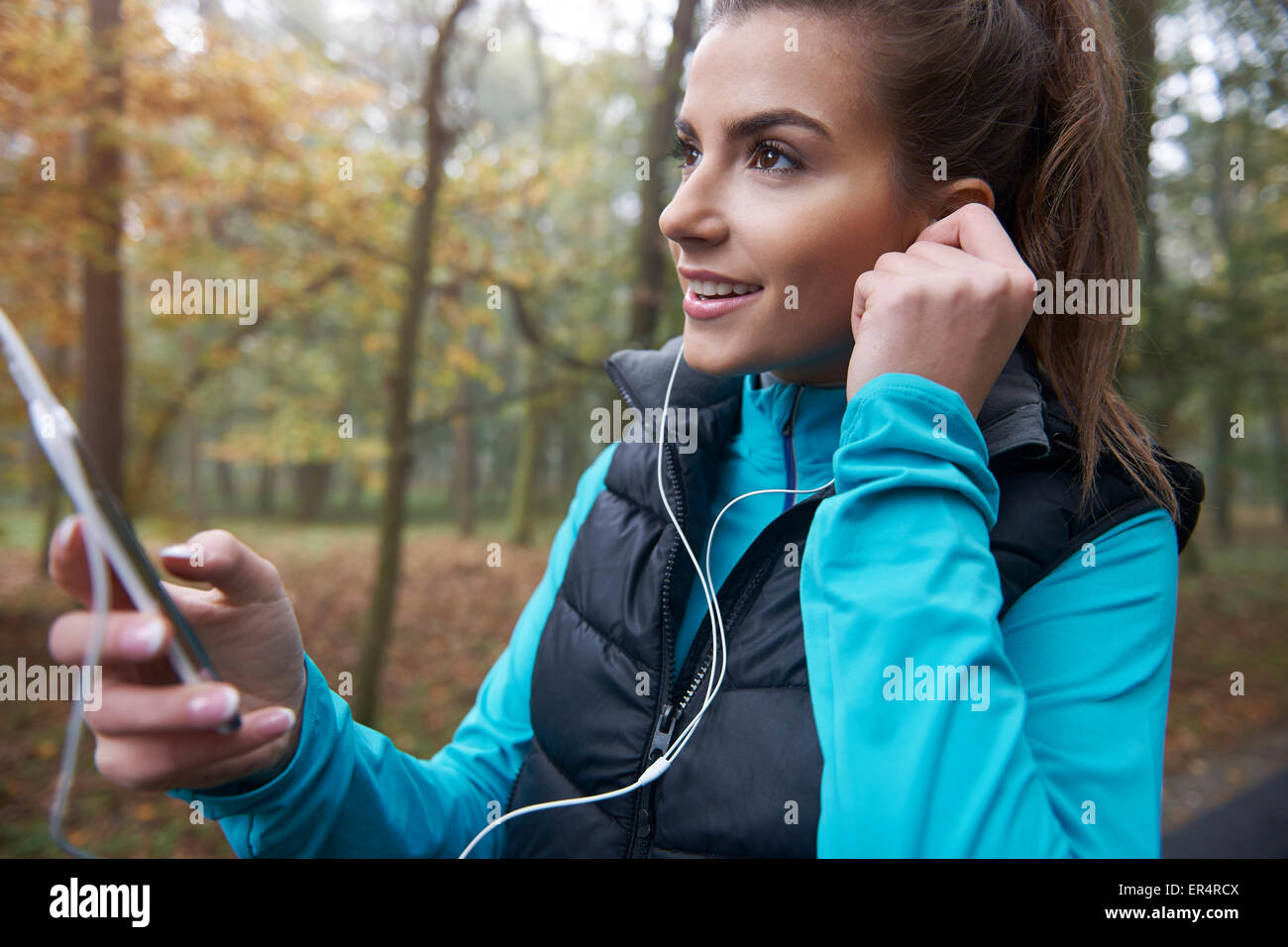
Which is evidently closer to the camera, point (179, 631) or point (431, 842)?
point (179, 631)

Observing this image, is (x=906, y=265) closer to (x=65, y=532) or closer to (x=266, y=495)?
(x=65, y=532)

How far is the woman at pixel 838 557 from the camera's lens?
38.4 inches

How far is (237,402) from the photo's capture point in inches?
798

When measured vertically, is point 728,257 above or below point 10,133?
below

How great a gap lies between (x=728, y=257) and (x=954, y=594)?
72cm

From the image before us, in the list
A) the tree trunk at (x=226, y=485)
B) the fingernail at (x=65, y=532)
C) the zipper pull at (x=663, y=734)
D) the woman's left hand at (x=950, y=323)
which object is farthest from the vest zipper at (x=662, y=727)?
the tree trunk at (x=226, y=485)

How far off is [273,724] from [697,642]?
0.73 meters

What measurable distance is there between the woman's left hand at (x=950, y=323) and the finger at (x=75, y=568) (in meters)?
1.04

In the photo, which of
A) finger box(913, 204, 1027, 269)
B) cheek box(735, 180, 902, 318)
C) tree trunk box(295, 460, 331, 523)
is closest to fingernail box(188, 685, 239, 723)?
cheek box(735, 180, 902, 318)

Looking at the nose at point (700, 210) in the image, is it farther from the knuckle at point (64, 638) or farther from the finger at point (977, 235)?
the knuckle at point (64, 638)

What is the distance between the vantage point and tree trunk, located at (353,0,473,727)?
5.19m

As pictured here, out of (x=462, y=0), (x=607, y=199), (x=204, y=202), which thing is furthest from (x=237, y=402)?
(x=462, y=0)

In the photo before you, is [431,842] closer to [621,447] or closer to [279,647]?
[279,647]

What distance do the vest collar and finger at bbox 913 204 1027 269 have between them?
0.69 ft
